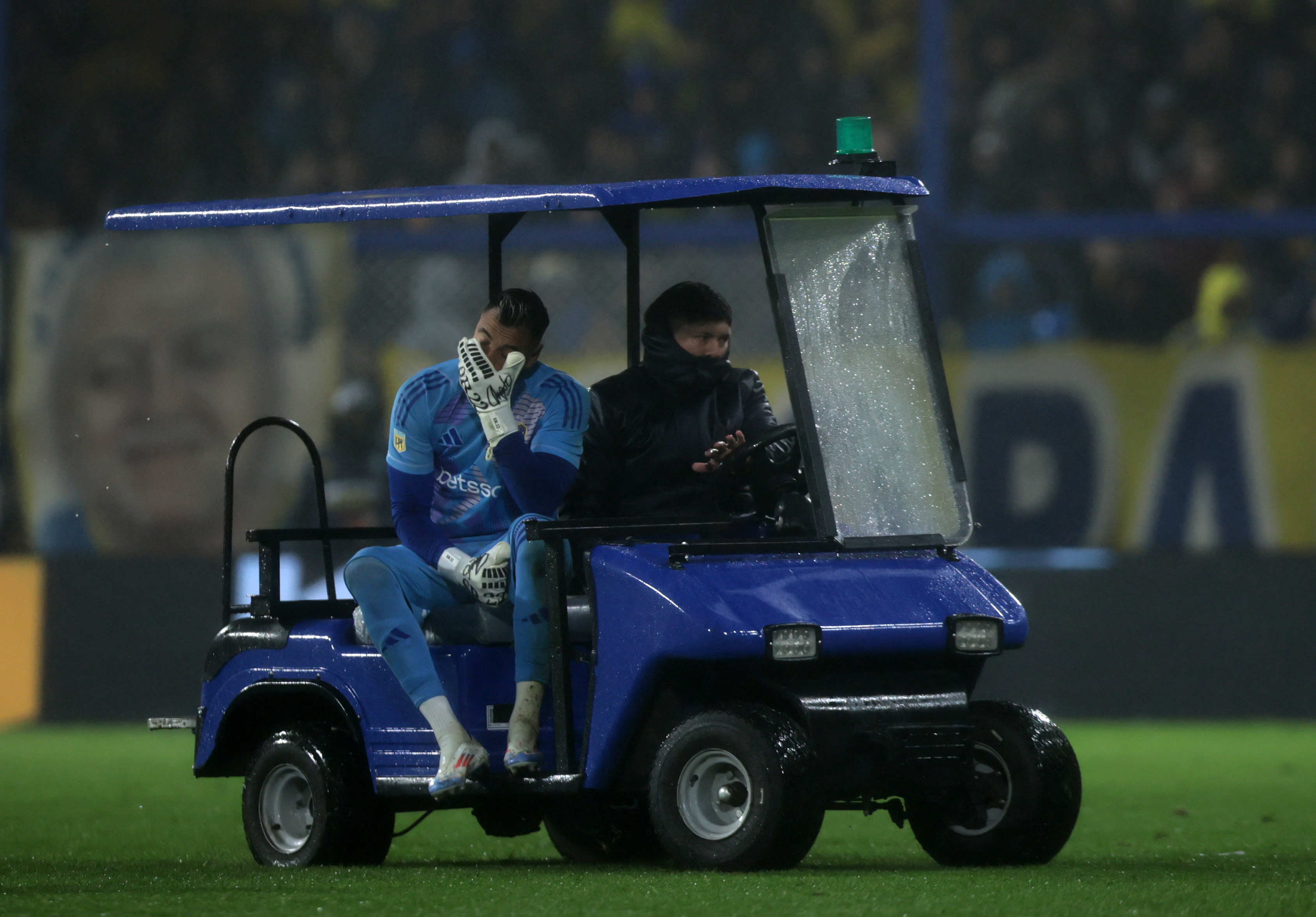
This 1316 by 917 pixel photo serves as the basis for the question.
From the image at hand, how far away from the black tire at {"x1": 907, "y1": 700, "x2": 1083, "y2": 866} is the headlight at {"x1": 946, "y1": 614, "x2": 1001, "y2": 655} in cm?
29

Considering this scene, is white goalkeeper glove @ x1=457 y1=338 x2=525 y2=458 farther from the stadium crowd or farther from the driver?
the stadium crowd

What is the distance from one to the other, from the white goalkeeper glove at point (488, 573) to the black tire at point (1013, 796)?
126cm

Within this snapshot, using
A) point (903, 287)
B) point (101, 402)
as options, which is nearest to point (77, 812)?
point (903, 287)

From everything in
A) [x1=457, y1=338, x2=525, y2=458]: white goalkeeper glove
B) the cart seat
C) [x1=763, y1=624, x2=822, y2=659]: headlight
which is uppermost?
[x1=457, y1=338, x2=525, y2=458]: white goalkeeper glove

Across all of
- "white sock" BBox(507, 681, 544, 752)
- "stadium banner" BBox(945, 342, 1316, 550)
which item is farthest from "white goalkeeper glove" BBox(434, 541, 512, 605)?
"stadium banner" BBox(945, 342, 1316, 550)

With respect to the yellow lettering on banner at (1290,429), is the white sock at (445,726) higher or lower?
lower

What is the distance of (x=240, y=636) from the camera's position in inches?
296

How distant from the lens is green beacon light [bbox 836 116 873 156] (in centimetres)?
716

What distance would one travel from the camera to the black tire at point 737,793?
6.30 m

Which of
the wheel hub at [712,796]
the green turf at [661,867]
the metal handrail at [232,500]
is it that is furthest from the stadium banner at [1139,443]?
the wheel hub at [712,796]

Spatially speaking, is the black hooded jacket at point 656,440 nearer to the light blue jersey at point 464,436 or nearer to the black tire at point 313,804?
the light blue jersey at point 464,436

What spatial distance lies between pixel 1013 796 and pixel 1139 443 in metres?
6.96

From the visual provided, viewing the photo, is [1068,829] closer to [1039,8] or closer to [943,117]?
[943,117]

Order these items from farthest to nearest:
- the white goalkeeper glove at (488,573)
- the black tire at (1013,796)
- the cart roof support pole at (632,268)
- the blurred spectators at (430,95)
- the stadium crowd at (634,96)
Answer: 1. the blurred spectators at (430,95)
2. the stadium crowd at (634,96)
3. the cart roof support pole at (632,268)
4. the white goalkeeper glove at (488,573)
5. the black tire at (1013,796)
